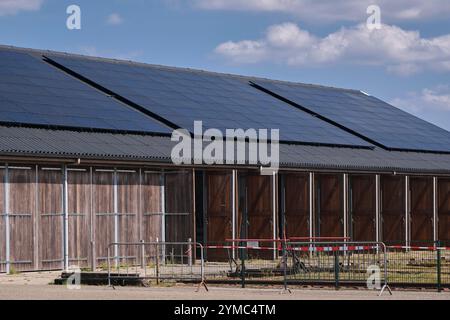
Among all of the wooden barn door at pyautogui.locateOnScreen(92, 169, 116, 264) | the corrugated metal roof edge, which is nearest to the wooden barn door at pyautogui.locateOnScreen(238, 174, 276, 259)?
the corrugated metal roof edge

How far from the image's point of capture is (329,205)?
139ft

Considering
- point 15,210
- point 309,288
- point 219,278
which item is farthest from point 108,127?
point 309,288

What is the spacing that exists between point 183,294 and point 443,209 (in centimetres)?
2471

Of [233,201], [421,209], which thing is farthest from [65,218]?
[421,209]

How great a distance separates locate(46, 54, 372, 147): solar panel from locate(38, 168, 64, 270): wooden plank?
6977mm

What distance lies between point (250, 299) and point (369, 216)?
2194cm

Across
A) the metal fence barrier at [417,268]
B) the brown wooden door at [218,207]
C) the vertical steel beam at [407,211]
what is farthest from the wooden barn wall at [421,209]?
the brown wooden door at [218,207]

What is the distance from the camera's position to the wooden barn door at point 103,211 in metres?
33.5

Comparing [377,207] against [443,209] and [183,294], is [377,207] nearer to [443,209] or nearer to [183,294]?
[443,209]

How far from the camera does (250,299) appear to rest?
2256 centimetres

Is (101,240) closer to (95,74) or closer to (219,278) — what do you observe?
(219,278)

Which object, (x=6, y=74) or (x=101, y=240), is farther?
(x=6, y=74)

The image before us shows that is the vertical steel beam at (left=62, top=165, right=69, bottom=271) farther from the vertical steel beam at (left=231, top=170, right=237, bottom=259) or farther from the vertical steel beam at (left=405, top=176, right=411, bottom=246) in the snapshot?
the vertical steel beam at (left=405, top=176, right=411, bottom=246)

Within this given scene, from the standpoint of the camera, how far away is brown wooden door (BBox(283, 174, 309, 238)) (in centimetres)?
4044
